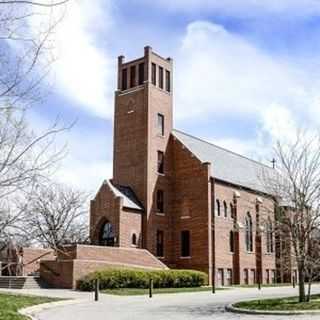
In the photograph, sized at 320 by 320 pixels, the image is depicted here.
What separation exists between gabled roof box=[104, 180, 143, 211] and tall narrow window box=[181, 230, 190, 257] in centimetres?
500

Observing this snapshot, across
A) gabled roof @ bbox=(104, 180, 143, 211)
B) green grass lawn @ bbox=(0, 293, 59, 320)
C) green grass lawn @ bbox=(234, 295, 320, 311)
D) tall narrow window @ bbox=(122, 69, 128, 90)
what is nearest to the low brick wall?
gabled roof @ bbox=(104, 180, 143, 211)

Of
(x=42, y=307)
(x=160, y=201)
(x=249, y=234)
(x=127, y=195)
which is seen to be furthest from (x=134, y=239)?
(x=42, y=307)

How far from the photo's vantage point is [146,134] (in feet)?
167

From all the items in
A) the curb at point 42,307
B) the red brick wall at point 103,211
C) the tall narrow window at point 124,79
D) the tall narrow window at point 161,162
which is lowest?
the curb at point 42,307

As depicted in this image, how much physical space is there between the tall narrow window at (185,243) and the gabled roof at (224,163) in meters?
5.68

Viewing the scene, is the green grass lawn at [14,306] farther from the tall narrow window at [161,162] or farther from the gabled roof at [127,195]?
the tall narrow window at [161,162]

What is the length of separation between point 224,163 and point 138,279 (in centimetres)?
2235

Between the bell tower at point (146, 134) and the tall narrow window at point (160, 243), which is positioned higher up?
the bell tower at point (146, 134)

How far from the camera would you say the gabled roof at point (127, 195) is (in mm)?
48125

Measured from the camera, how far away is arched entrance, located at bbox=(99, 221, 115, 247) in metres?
48.5

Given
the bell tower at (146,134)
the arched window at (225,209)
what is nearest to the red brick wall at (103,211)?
the bell tower at (146,134)

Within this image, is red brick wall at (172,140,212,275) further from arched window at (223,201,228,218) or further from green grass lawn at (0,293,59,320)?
green grass lawn at (0,293,59,320)

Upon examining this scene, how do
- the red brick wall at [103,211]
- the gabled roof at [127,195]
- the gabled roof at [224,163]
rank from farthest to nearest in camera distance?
the gabled roof at [224,163] < the gabled roof at [127,195] < the red brick wall at [103,211]

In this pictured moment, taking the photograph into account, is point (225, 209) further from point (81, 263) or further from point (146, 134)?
point (81, 263)
